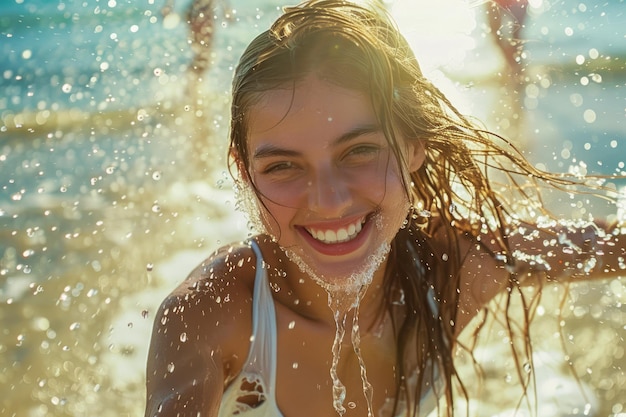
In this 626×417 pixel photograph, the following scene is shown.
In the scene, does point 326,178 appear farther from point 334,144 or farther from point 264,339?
point 264,339

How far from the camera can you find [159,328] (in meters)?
2.48

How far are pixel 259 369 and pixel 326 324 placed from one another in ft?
0.94

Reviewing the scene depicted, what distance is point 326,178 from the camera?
2.27 metres

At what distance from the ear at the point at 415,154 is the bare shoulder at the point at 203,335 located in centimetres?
63

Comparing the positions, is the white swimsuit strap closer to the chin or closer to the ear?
the chin

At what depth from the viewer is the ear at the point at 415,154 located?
2516 millimetres

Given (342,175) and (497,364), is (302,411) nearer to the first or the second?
(342,175)

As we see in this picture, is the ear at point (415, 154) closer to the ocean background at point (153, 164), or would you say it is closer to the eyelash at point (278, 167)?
the eyelash at point (278, 167)

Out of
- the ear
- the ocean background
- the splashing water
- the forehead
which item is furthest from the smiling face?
the ocean background

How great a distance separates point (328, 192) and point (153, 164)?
3586 millimetres

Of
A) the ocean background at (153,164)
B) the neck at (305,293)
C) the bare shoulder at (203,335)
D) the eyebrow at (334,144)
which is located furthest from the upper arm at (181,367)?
the ocean background at (153,164)

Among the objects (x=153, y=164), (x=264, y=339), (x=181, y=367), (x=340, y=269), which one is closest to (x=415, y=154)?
(x=340, y=269)

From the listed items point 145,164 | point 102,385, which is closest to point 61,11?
point 145,164

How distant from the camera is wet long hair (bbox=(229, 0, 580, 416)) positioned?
2311 mm
